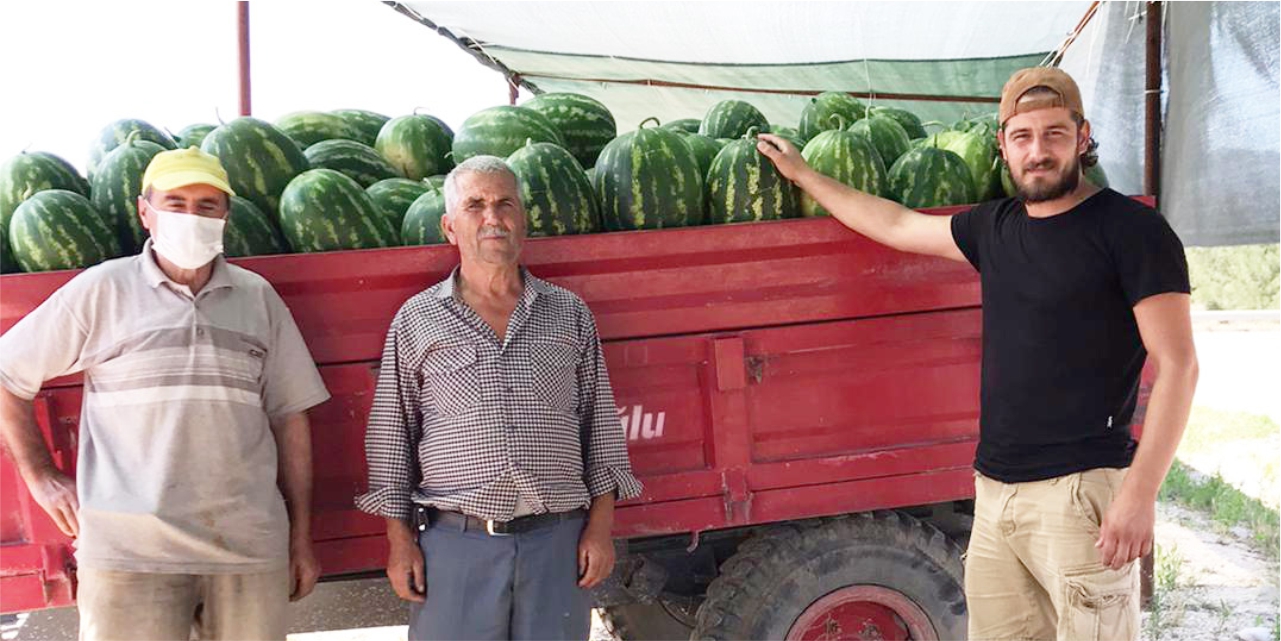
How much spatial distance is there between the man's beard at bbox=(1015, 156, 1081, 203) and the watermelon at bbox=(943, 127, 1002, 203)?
1024 mm

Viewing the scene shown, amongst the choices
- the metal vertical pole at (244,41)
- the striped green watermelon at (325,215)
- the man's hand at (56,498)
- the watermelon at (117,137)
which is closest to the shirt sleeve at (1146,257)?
the striped green watermelon at (325,215)

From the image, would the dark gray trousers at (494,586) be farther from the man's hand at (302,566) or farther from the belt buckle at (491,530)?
the man's hand at (302,566)

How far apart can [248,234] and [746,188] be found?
5.66 ft

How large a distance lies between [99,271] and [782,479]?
2.19 m

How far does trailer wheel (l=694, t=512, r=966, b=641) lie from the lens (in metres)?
3.16

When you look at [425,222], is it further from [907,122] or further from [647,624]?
[907,122]

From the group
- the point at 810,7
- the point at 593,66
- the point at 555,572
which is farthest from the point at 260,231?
the point at 593,66

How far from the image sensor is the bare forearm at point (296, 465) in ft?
8.56

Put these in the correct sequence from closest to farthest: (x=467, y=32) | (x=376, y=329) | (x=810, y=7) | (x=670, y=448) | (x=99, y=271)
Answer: (x=99, y=271), (x=376, y=329), (x=670, y=448), (x=810, y=7), (x=467, y=32)

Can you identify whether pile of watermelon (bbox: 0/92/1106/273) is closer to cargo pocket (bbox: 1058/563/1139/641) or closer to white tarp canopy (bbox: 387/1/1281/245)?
cargo pocket (bbox: 1058/563/1139/641)

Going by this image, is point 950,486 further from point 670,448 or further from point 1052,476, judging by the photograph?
point 670,448

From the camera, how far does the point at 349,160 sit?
3.50 meters

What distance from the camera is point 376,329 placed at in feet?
9.24

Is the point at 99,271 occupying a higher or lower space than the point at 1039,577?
higher
